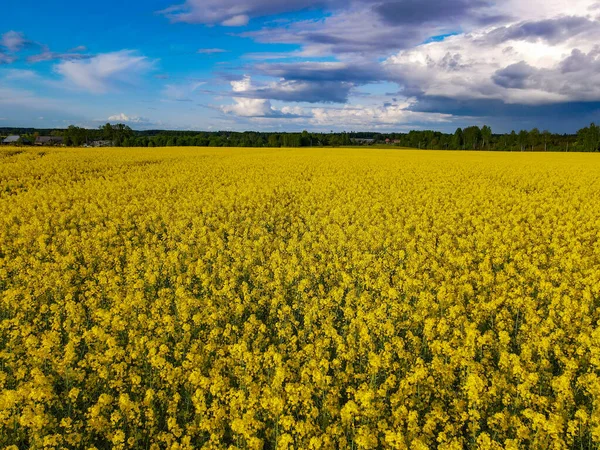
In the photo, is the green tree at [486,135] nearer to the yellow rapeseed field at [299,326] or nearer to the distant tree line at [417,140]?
the distant tree line at [417,140]

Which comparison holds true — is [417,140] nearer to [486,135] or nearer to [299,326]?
[486,135]

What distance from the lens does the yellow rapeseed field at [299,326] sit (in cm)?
483

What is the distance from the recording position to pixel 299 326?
781cm

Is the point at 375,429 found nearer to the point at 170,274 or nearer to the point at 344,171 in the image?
the point at 170,274

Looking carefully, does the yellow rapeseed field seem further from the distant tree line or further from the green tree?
the green tree

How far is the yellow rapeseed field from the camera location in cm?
483

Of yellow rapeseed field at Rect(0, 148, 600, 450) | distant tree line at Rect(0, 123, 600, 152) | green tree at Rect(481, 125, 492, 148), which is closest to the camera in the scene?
yellow rapeseed field at Rect(0, 148, 600, 450)

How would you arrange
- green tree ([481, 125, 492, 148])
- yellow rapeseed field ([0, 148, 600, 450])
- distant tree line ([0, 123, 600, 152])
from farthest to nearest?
green tree ([481, 125, 492, 148]) < distant tree line ([0, 123, 600, 152]) < yellow rapeseed field ([0, 148, 600, 450])

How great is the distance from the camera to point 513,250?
11570mm

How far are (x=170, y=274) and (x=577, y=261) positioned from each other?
10152 millimetres

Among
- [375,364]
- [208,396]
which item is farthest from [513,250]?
[208,396]

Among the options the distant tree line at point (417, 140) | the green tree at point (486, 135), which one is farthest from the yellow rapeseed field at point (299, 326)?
the green tree at point (486, 135)

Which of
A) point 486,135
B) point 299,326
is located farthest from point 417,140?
point 299,326

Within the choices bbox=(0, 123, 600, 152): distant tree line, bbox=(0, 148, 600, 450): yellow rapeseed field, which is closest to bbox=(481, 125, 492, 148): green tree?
bbox=(0, 123, 600, 152): distant tree line
